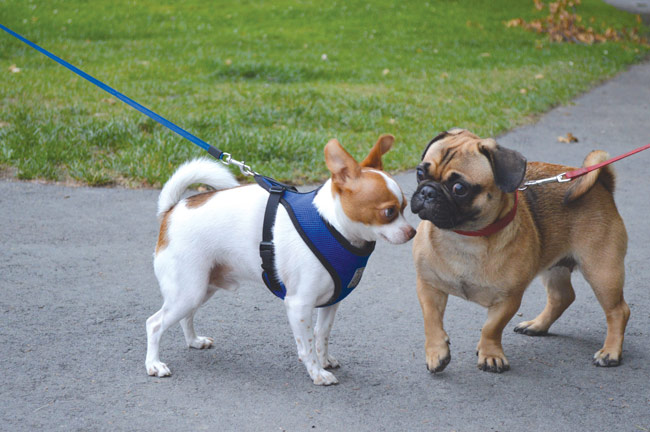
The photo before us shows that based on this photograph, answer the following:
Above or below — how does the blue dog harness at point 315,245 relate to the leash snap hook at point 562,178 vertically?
below

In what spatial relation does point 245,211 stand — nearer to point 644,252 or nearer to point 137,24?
point 644,252

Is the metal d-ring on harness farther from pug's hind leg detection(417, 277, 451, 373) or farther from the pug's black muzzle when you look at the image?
pug's hind leg detection(417, 277, 451, 373)

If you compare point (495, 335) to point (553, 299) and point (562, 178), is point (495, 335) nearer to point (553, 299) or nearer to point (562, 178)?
point (553, 299)

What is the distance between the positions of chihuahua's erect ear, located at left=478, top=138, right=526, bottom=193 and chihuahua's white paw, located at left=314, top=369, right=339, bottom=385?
127 cm

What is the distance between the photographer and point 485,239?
3584 millimetres

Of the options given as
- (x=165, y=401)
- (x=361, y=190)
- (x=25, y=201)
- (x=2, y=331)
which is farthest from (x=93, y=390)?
(x=25, y=201)

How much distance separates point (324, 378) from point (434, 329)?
63 centimetres

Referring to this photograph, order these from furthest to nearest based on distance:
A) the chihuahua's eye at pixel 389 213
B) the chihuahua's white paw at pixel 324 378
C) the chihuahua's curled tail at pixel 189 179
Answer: the chihuahua's curled tail at pixel 189 179, the chihuahua's white paw at pixel 324 378, the chihuahua's eye at pixel 389 213

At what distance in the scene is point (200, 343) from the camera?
4.00 m

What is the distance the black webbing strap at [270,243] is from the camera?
3455 mm

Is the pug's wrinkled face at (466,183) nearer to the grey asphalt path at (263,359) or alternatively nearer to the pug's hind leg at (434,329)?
the pug's hind leg at (434,329)

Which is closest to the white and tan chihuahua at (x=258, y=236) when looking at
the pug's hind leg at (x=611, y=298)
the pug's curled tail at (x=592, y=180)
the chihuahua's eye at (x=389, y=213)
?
the chihuahua's eye at (x=389, y=213)

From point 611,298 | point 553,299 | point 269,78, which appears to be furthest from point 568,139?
point 611,298

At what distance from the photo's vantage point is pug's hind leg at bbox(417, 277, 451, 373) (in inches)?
146
